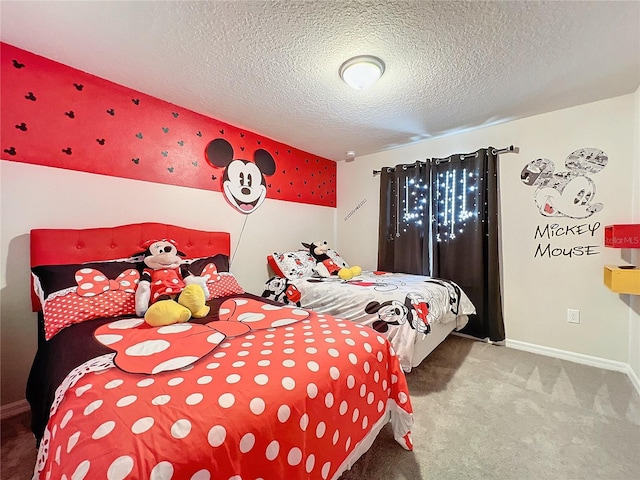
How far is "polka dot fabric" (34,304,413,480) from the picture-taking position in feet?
2.20

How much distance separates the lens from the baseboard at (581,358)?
213 centimetres

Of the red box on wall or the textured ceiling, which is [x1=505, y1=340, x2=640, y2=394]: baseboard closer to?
the red box on wall

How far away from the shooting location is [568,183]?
8.05 ft

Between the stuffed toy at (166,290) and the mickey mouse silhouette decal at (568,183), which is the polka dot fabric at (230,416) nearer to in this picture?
the stuffed toy at (166,290)

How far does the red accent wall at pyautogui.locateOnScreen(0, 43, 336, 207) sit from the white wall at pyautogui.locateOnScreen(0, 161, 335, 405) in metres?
0.09

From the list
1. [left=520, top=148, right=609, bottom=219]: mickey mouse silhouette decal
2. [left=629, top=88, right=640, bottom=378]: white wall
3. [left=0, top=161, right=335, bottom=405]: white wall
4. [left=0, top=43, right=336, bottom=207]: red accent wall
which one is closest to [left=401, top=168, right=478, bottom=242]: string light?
[left=520, top=148, right=609, bottom=219]: mickey mouse silhouette decal

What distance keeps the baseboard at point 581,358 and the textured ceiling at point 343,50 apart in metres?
2.21

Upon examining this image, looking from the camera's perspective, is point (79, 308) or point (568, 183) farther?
point (568, 183)

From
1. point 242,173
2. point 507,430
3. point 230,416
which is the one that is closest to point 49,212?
point 242,173

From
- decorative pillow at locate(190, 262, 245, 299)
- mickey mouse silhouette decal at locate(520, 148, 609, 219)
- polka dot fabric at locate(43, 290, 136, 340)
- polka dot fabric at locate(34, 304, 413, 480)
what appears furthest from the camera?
mickey mouse silhouette decal at locate(520, 148, 609, 219)

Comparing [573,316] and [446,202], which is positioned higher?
[446,202]

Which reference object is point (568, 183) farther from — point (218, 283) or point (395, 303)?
point (218, 283)

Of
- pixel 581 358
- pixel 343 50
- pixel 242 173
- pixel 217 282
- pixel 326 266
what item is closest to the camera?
pixel 343 50

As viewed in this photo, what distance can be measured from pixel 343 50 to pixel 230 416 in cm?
196
